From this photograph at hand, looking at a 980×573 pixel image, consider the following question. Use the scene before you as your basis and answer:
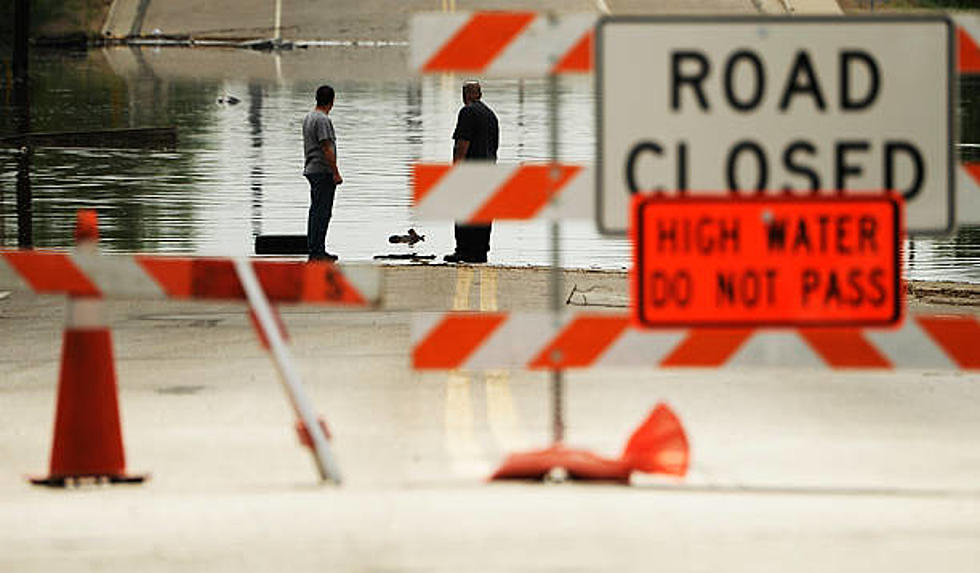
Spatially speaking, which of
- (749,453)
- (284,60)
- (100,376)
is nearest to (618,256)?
(749,453)

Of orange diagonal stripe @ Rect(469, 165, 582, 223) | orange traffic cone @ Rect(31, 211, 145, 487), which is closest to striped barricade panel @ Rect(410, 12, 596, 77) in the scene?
orange diagonal stripe @ Rect(469, 165, 582, 223)

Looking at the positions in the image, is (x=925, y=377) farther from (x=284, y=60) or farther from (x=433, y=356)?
(x=284, y=60)

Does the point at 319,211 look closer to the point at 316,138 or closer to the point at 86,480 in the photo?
the point at 316,138

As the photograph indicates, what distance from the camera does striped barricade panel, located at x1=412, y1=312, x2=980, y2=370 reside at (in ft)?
27.7

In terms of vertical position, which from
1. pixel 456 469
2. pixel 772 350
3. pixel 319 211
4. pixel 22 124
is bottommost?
pixel 456 469

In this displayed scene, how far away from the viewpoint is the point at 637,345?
8500 mm

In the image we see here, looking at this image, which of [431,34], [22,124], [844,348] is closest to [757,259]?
[844,348]

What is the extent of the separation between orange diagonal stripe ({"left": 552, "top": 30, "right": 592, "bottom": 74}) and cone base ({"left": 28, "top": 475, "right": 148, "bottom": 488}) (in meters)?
2.31


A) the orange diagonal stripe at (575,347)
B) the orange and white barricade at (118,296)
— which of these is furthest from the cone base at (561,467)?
the orange and white barricade at (118,296)

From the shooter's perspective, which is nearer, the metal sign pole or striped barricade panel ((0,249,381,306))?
the metal sign pole

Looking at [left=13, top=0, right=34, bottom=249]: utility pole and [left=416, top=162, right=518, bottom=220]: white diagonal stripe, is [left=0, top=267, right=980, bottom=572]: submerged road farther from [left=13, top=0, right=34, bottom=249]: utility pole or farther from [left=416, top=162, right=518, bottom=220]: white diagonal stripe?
[left=13, top=0, right=34, bottom=249]: utility pole

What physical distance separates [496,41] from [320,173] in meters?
12.2

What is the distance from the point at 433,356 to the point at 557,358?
0.45 m

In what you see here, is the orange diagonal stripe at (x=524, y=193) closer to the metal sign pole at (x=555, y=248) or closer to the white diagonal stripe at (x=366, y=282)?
the metal sign pole at (x=555, y=248)
